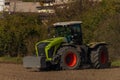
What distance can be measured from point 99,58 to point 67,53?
193cm

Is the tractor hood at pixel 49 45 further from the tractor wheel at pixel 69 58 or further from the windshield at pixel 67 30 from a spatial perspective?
the windshield at pixel 67 30

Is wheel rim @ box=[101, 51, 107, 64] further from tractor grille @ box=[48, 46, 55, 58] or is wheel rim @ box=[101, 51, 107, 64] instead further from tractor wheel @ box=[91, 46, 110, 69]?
tractor grille @ box=[48, 46, 55, 58]

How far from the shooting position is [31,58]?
2081 centimetres

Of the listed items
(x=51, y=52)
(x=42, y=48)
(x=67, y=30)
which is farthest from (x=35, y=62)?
(x=67, y=30)

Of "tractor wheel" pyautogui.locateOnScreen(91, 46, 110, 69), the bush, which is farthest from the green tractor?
the bush

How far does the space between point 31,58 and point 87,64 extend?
3323mm

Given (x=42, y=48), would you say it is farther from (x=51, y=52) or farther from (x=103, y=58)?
(x=103, y=58)

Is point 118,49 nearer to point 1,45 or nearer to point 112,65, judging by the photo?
point 112,65

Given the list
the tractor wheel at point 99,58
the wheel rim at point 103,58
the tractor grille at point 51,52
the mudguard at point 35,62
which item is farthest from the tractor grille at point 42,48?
the wheel rim at point 103,58

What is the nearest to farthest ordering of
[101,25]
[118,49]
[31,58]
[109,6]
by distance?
[31,58]
[118,49]
[101,25]
[109,6]

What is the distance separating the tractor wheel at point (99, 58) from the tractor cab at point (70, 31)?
3.28ft

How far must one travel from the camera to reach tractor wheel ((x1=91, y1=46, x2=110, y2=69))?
22.0 meters

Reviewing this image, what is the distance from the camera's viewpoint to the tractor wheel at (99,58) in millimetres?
22016

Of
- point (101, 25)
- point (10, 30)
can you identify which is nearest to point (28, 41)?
point (10, 30)
